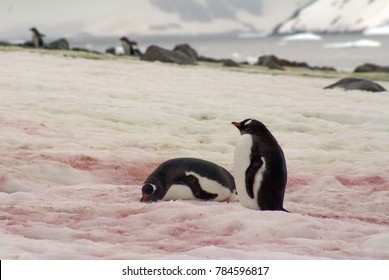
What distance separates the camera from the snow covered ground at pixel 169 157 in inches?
172

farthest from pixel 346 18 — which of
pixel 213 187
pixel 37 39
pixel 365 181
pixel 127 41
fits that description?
pixel 213 187

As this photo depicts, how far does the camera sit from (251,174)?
17.0 ft

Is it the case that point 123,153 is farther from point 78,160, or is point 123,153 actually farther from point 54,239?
point 54,239

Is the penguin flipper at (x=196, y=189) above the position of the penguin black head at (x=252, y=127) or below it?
below

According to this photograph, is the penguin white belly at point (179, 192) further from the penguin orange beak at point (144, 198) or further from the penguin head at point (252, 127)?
the penguin head at point (252, 127)

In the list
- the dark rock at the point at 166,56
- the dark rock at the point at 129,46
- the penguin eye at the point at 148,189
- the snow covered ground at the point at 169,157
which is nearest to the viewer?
the snow covered ground at the point at 169,157

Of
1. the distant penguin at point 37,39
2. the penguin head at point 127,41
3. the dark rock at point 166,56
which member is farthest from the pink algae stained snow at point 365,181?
the penguin head at point 127,41

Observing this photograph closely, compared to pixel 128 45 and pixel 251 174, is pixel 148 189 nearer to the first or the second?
pixel 251 174

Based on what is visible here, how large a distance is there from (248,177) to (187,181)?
0.53 metres

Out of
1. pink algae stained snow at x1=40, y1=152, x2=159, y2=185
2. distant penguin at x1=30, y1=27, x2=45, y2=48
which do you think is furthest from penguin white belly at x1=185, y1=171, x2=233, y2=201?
distant penguin at x1=30, y1=27, x2=45, y2=48

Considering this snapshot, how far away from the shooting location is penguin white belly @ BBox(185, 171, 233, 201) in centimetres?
555

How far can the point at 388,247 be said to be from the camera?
434 centimetres

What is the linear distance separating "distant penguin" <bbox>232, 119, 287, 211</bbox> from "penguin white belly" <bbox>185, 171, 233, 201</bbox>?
36 cm
